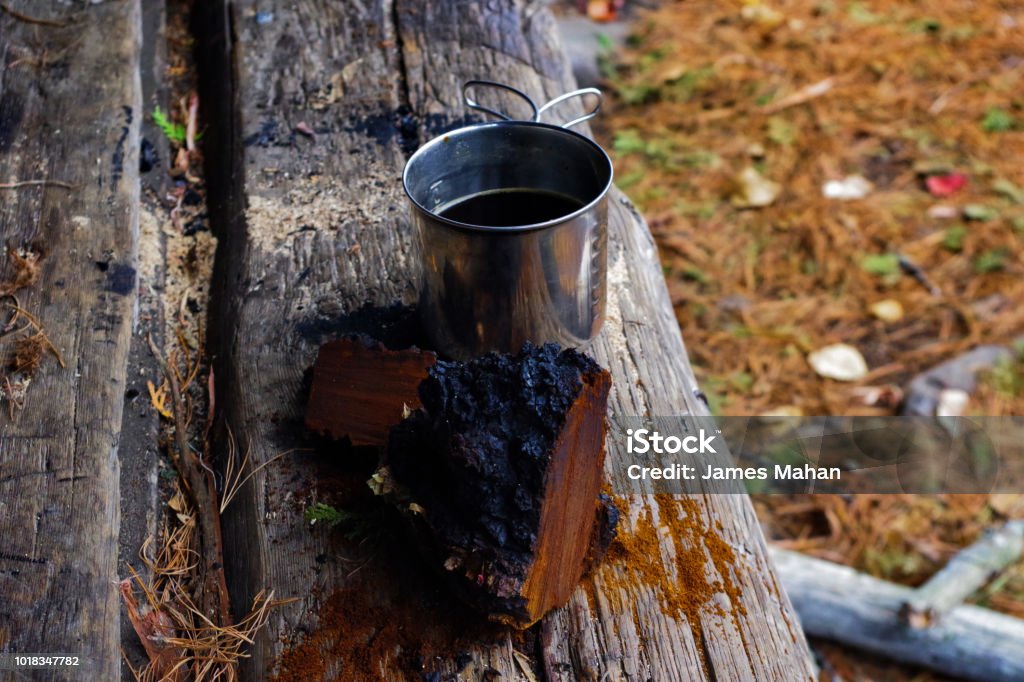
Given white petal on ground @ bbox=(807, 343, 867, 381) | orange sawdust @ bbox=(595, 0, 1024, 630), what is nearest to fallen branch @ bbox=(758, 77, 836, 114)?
orange sawdust @ bbox=(595, 0, 1024, 630)

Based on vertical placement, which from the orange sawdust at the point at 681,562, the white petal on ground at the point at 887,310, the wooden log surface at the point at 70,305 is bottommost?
the white petal on ground at the point at 887,310

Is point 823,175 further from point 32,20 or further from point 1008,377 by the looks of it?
point 32,20

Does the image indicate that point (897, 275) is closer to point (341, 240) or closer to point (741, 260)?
point (741, 260)

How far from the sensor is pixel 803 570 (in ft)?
9.33

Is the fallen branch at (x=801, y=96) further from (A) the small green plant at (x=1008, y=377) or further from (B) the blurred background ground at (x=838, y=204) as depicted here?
(A) the small green plant at (x=1008, y=377)

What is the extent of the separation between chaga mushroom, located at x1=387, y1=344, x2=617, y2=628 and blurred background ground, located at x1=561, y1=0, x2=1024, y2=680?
177 cm

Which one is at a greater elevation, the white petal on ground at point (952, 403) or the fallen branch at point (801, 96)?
the fallen branch at point (801, 96)

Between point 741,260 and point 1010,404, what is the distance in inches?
47.0

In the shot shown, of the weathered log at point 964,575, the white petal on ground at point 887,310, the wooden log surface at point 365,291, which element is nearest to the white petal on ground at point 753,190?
the white petal on ground at point 887,310

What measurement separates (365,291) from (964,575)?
80.9 inches

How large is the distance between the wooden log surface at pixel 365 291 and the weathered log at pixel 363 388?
0.11 metres

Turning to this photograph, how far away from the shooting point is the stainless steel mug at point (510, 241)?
5.59 feet

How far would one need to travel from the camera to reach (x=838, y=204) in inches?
160

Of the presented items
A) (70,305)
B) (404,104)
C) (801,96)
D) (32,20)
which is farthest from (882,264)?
(32,20)
